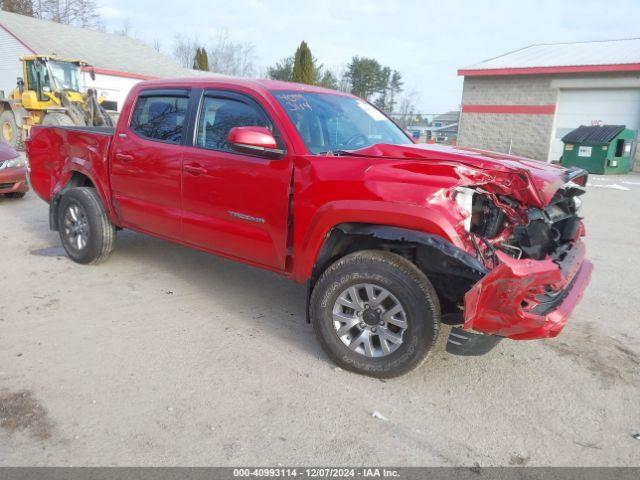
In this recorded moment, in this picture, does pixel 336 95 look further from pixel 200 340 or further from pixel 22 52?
pixel 22 52

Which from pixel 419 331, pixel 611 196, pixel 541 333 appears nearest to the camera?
pixel 541 333

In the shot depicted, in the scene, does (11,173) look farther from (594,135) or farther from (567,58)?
(567,58)

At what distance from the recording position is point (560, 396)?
3.17 m

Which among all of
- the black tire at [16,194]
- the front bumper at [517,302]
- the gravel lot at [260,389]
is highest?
the front bumper at [517,302]

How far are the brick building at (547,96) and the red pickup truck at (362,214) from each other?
21.5 meters

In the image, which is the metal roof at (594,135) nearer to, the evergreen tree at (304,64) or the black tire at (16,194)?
the black tire at (16,194)

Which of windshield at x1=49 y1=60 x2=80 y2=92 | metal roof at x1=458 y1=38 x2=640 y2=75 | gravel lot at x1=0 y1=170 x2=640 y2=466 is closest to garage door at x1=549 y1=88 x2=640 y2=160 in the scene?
metal roof at x1=458 y1=38 x2=640 y2=75

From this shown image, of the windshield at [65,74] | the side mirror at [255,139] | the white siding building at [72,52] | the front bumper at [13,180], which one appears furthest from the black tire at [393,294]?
the white siding building at [72,52]

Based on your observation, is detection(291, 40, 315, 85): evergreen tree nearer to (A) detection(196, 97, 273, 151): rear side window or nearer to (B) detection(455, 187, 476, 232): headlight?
(A) detection(196, 97, 273, 151): rear side window

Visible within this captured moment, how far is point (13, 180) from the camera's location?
8.51m

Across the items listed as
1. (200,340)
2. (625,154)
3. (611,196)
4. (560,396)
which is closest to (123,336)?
(200,340)

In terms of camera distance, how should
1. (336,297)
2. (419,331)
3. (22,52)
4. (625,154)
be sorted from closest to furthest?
(419,331), (336,297), (625,154), (22,52)

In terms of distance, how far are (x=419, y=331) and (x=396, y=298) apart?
0.79 ft

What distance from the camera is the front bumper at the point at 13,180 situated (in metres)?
8.38
